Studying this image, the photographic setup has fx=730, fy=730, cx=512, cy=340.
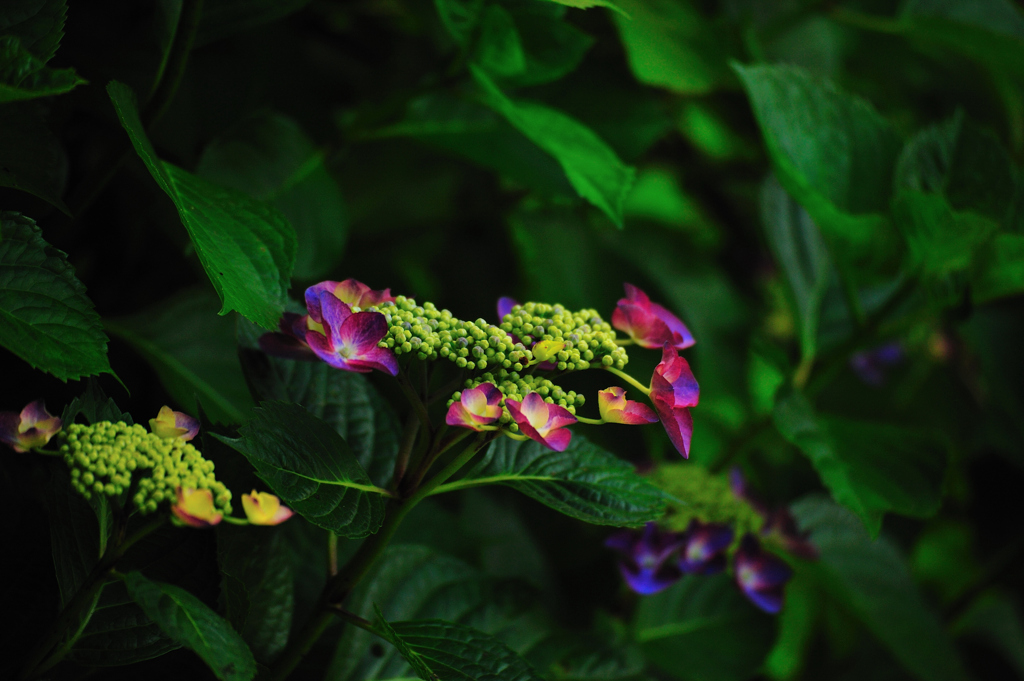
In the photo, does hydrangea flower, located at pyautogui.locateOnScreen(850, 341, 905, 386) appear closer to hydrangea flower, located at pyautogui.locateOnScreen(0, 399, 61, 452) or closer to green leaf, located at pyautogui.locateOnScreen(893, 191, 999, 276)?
green leaf, located at pyautogui.locateOnScreen(893, 191, 999, 276)

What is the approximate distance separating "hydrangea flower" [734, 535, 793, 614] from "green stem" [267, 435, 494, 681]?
412mm

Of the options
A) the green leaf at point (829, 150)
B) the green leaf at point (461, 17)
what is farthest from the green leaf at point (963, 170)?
the green leaf at point (461, 17)

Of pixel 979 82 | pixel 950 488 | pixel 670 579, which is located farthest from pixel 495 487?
pixel 979 82

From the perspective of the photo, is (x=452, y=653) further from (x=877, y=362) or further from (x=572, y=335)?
(x=877, y=362)

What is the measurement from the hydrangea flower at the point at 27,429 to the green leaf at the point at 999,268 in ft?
2.54

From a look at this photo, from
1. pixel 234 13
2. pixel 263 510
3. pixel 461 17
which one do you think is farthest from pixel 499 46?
pixel 263 510

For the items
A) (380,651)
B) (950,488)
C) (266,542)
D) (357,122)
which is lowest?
(950,488)

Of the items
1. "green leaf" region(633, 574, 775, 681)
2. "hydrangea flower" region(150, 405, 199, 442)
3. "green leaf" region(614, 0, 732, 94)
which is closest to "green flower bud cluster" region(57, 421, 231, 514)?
"hydrangea flower" region(150, 405, 199, 442)

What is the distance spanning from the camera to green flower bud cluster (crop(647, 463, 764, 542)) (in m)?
0.67

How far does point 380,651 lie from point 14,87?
40 cm

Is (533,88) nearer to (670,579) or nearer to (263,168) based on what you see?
(263,168)

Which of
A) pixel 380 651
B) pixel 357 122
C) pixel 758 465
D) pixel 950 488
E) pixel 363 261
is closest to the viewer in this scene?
pixel 380 651

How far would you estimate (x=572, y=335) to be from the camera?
38cm

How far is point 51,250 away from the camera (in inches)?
14.7
